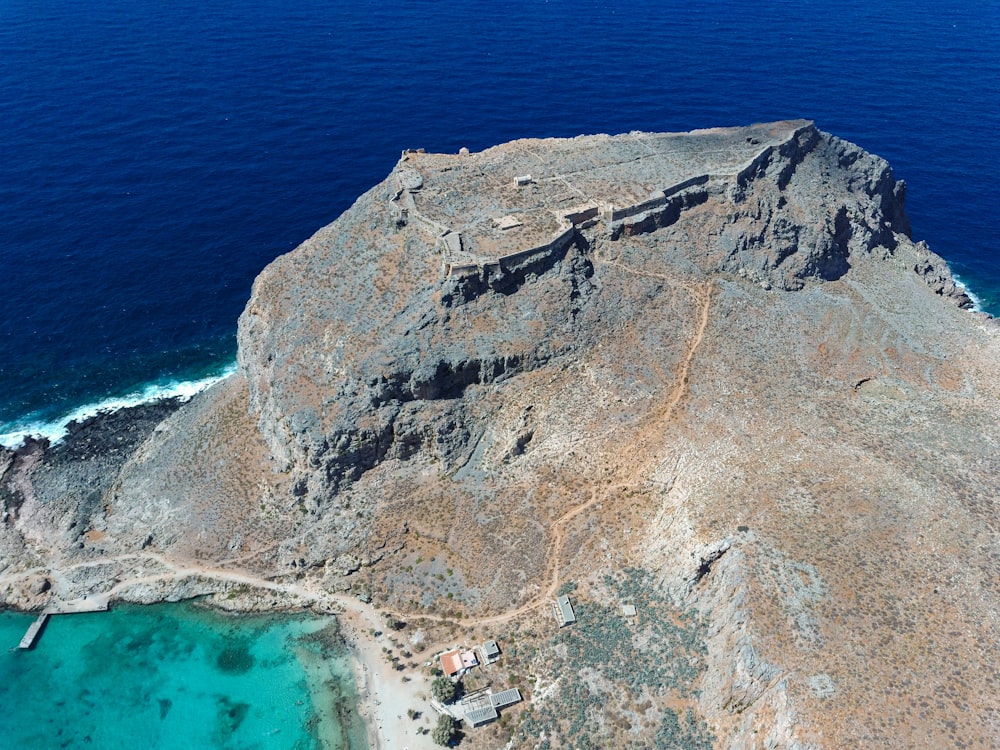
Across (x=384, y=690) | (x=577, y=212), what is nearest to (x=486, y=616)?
(x=384, y=690)

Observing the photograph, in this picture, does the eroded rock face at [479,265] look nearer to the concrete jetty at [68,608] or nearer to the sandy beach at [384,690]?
the sandy beach at [384,690]

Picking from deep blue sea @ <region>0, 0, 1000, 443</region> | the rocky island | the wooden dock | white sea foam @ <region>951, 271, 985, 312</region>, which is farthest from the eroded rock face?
deep blue sea @ <region>0, 0, 1000, 443</region>

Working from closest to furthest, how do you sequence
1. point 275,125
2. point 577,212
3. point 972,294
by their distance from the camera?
point 577,212
point 972,294
point 275,125

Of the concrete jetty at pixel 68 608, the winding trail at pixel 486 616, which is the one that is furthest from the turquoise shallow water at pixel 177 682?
the winding trail at pixel 486 616

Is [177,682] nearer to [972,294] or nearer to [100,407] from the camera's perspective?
[100,407]

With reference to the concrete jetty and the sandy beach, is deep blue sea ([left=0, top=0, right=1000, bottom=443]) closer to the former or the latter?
the concrete jetty

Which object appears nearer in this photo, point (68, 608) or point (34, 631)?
point (34, 631)
